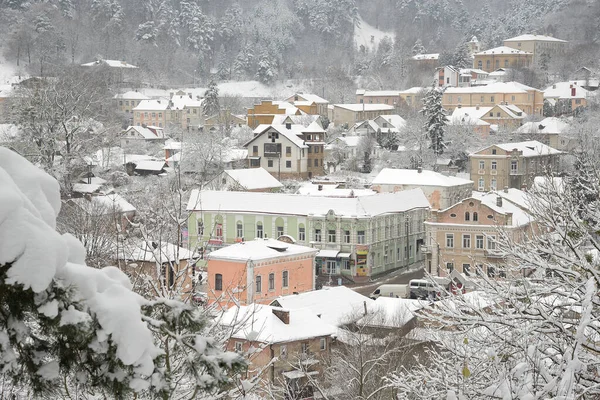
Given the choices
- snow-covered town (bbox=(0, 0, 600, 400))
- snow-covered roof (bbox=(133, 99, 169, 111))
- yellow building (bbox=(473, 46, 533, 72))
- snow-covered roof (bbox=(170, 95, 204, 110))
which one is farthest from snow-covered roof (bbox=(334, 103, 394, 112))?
yellow building (bbox=(473, 46, 533, 72))

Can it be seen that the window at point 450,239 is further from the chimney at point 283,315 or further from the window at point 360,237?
the chimney at point 283,315


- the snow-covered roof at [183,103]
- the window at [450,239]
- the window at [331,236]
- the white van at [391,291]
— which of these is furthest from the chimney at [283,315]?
the snow-covered roof at [183,103]

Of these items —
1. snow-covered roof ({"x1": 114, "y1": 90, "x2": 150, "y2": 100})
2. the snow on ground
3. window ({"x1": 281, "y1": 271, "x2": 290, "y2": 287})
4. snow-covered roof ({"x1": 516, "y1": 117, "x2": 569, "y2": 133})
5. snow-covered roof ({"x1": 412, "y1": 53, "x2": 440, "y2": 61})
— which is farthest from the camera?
the snow on ground

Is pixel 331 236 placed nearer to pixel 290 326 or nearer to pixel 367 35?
pixel 290 326

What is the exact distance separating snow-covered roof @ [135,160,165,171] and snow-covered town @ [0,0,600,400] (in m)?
0.13

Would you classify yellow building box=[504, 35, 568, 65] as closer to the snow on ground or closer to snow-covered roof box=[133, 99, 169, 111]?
the snow on ground

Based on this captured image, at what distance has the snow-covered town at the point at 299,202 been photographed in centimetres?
256

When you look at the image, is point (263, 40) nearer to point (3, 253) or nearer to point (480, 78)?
point (480, 78)

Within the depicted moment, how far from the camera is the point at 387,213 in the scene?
29266 millimetres

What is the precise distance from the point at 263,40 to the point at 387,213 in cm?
6088

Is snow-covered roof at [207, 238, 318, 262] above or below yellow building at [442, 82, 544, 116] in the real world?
below

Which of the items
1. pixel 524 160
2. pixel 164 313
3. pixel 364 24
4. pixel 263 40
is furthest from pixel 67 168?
pixel 364 24

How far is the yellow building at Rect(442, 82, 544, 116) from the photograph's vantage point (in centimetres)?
5791

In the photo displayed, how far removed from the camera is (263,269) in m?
22.7
